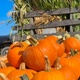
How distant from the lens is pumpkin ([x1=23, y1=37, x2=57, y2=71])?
2.19m

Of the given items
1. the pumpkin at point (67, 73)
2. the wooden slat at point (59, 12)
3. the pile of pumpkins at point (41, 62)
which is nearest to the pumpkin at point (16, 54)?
the pile of pumpkins at point (41, 62)

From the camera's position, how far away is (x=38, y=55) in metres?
2.21

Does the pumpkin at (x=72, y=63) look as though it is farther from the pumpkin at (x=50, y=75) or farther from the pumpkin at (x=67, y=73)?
the pumpkin at (x=50, y=75)

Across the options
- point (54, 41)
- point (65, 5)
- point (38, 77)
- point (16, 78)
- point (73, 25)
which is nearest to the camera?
point (38, 77)

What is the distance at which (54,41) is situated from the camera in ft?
7.75

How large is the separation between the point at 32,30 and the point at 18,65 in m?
5.00

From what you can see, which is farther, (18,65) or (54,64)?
(18,65)

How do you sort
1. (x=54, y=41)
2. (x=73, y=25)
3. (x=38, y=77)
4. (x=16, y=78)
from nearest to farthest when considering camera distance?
1. (x=38, y=77)
2. (x=16, y=78)
3. (x=54, y=41)
4. (x=73, y=25)

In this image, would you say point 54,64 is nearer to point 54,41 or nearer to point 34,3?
point 54,41

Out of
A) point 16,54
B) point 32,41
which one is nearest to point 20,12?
point 16,54

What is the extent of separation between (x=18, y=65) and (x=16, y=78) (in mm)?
387

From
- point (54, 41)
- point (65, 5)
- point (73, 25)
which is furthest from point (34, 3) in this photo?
point (54, 41)

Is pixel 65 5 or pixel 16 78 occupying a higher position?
pixel 65 5

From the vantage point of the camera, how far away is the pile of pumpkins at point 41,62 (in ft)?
6.31
